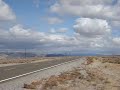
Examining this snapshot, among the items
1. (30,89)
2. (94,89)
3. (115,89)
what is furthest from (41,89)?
(115,89)

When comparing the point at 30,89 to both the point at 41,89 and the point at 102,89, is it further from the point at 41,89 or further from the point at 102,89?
the point at 102,89

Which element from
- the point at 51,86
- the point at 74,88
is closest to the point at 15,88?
the point at 51,86

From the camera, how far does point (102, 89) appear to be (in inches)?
718

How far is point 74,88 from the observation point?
61.6ft

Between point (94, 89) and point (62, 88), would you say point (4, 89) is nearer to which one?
point (62, 88)

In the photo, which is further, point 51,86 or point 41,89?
point 51,86

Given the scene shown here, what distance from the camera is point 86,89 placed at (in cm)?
1853

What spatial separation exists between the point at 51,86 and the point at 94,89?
278 centimetres

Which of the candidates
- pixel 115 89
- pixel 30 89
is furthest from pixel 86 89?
pixel 30 89

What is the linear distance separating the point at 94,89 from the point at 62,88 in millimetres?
2002

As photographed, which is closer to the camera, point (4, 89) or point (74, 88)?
point (4, 89)

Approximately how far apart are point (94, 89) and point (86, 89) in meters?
0.50

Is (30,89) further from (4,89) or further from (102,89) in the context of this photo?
(102,89)

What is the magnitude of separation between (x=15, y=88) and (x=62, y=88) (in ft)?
9.48
